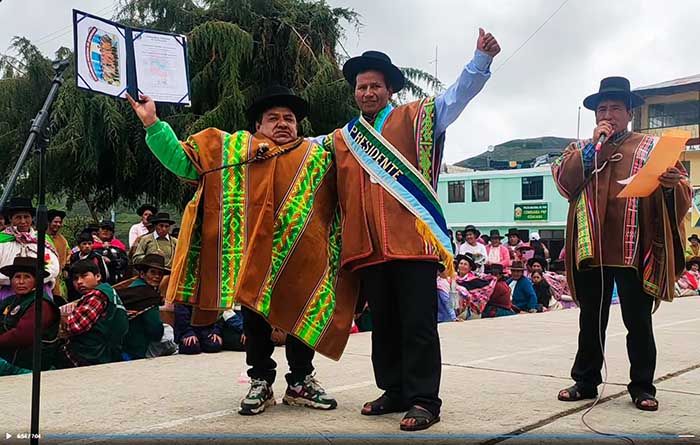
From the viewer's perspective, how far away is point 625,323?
14.0 feet

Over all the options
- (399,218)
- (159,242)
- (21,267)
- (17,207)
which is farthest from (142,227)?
(399,218)

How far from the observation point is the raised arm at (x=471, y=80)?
11.6ft

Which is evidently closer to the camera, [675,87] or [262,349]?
[262,349]

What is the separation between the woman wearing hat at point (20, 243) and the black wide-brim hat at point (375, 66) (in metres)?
3.71

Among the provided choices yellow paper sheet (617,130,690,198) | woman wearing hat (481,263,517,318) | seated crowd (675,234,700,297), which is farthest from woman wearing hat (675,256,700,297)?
yellow paper sheet (617,130,690,198)

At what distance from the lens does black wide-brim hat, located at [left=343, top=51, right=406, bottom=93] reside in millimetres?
3879

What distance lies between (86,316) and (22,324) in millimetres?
459

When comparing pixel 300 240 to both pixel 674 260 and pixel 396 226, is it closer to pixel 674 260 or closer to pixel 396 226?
pixel 396 226

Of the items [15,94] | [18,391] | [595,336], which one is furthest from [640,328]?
[15,94]

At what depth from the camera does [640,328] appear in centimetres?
420

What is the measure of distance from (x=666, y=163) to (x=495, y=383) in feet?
5.94

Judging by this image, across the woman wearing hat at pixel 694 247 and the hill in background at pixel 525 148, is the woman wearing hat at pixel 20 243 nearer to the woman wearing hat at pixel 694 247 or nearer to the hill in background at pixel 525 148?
the woman wearing hat at pixel 694 247

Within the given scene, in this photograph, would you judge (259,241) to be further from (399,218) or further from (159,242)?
(159,242)

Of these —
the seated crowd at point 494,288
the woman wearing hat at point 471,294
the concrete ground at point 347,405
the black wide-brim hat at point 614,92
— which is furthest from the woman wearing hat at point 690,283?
the black wide-brim hat at point 614,92
